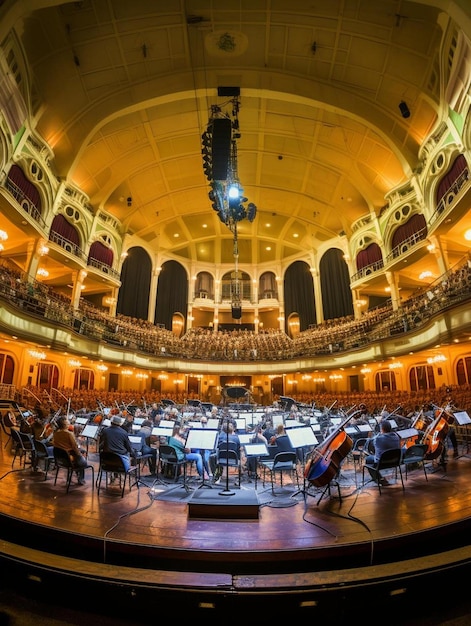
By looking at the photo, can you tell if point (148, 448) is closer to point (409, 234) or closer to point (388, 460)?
point (388, 460)

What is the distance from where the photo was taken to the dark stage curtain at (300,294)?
1078 inches

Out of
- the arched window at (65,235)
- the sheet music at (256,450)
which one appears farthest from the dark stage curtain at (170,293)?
the sheet music at (256,450)

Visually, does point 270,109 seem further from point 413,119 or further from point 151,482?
point 151,482

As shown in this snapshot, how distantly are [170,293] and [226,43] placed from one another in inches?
735

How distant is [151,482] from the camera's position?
5.40 meters

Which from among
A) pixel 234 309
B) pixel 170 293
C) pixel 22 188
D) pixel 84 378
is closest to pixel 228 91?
pixel 22 188

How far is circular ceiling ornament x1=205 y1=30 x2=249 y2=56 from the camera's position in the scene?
14500 mm

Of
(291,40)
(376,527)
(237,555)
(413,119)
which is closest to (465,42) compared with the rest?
(413,119)

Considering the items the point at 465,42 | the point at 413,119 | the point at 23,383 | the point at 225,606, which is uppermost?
the point at 413,119

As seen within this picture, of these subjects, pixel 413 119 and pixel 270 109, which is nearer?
pixel 413 119

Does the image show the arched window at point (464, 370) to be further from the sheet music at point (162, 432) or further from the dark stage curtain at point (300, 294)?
the sheet music at point (162, 432)

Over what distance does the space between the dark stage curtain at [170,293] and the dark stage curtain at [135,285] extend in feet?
4.46

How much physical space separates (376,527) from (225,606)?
180cm

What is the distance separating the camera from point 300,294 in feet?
93.8
